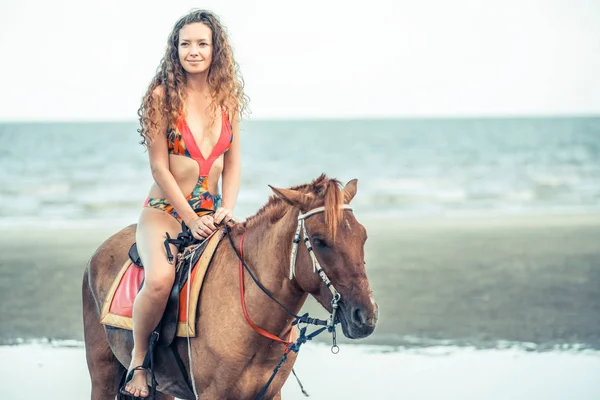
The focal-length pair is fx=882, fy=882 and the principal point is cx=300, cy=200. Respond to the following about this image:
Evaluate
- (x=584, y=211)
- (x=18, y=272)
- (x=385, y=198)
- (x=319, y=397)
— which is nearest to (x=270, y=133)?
(x=385, y=198)

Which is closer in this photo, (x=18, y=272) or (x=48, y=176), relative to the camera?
(x=18, y=272)

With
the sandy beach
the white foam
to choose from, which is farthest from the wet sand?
the white foam

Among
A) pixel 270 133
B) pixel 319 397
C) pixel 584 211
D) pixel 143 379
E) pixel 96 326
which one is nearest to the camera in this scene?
pixel 143 379

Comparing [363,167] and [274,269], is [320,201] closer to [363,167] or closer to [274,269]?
[274,269]

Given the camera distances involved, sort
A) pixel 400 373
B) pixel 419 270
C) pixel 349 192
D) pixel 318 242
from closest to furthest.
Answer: pixel 318 242, pixel 349 192, pixel 400 373, pixel 419 270

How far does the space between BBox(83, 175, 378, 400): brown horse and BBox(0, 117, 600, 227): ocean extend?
11.6m

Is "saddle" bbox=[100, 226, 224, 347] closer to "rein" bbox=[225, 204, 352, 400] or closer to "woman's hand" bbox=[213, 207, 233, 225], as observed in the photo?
"woman's hand" bbox=[213, 207, 233, 225]

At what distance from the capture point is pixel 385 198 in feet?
63.9

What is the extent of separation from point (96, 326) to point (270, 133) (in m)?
39.3

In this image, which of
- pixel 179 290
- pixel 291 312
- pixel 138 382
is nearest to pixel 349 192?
pixel 291 312

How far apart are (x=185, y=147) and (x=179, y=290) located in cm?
64

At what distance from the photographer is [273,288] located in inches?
135

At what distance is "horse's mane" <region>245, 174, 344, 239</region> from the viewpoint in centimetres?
313

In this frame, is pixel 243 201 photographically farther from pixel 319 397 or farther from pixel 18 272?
pixel 319 397
